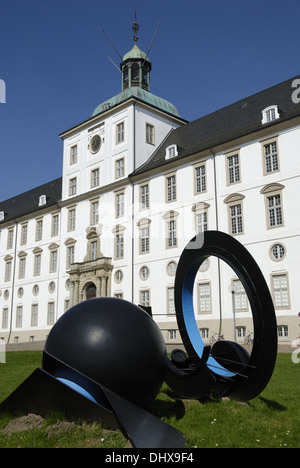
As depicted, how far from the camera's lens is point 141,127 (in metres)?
38.8

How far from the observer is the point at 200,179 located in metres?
32.0

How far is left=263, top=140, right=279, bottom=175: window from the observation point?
2794cm

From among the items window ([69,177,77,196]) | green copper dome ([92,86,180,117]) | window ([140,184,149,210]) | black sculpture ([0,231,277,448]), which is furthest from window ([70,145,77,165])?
black sculpture ([0,231,277,448])

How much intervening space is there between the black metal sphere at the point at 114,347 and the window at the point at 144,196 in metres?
28.4

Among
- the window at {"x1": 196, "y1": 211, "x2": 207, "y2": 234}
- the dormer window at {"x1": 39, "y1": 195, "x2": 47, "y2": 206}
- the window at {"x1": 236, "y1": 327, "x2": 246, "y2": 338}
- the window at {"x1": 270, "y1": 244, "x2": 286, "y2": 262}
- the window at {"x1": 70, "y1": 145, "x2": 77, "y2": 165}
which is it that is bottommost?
the window at {"x1": 236, "y1": 327, "x2": 246, "y2": 338}

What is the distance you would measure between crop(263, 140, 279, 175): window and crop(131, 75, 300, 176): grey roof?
48.9 inches

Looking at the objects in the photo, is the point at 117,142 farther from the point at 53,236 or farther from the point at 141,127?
the point at 53,236

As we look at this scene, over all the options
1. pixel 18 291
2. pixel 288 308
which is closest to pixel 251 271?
pixel 288 308

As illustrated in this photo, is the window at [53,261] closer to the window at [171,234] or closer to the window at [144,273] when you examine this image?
the window at [144,273]

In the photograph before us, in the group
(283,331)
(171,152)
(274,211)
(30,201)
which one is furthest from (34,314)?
(274,211)

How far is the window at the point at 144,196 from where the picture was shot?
→ 3541 cm

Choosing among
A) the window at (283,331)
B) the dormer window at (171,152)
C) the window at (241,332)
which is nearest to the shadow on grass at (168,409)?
the window at (283,331)

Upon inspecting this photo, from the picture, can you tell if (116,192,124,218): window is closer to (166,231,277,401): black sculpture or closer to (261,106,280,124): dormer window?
(261,106,280,124): dormer window
